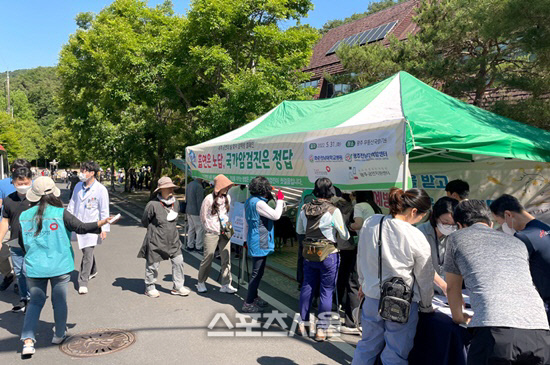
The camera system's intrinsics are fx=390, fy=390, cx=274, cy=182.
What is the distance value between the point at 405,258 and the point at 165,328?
314 centimetres

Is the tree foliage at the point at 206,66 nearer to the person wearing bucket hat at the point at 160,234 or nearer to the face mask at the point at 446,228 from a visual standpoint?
the person wearing bucket hat at the point at 160,234

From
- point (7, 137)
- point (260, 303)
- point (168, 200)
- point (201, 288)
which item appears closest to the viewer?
point (260, 303)

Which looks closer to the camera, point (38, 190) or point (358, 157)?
point (38, 190)

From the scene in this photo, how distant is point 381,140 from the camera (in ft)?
13.8

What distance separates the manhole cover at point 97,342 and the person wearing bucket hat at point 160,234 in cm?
122

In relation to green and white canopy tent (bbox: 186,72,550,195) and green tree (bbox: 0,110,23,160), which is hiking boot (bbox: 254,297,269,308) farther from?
green tree (bbox: 0,110,23,160)

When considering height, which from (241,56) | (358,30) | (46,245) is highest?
(358,30)

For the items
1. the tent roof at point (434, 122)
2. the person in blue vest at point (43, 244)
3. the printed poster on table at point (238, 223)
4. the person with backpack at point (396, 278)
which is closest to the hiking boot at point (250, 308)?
the printed poster on table at point (238, 223)

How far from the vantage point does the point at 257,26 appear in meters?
12.2

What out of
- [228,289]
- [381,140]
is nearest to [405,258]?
[381,140]

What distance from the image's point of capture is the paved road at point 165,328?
3971mm

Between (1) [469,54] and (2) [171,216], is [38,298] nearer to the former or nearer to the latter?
(2) [171,216]

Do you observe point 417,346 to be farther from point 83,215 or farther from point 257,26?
point 257,26

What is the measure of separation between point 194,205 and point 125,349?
4995mm
